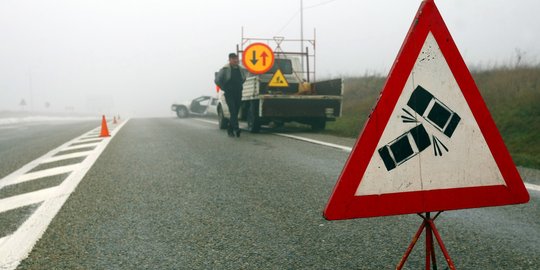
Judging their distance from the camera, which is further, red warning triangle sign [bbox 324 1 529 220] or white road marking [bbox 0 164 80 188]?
white road marking [bbox 0 164 80 188]

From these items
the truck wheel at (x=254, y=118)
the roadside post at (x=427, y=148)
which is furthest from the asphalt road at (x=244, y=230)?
the truck wheel at (x=254, y=118)

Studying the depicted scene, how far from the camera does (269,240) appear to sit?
3195 millimetres

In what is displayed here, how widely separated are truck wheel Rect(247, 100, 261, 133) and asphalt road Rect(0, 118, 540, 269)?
7.00 meters

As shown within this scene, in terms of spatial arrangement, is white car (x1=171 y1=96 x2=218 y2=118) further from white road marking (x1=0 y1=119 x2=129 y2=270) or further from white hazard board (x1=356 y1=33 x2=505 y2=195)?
white hazard board (x1=356 y1=33 x2=505 y2=195)

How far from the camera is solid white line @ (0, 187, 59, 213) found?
4.34 meters

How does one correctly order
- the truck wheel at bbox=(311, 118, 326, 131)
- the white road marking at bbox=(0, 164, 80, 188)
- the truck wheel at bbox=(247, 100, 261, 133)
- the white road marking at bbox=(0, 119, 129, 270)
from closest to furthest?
the white road marking at bbox=(0, 119, 129, 270), the white road marking at bbox=(0, 164, 80, 188), the truck wheel at bbox=(247, 100, 261, 133), the truck wheel at bbox=(311, 118, 326, 131)

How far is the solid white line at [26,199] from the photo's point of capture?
4340mm

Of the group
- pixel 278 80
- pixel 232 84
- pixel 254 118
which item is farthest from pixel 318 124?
pixel 232 84

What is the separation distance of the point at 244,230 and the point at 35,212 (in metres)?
1.77

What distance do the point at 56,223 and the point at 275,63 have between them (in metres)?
11.1

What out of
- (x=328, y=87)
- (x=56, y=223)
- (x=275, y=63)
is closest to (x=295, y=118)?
(x=328, y=87)

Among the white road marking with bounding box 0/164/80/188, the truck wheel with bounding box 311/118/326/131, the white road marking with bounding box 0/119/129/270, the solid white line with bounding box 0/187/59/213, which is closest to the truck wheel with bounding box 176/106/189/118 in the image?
the truck wheel with bounding box 311/118/326/131

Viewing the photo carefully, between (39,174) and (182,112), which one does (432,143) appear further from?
(182,112)

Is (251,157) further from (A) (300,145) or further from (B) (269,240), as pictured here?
(B) (269,240)
